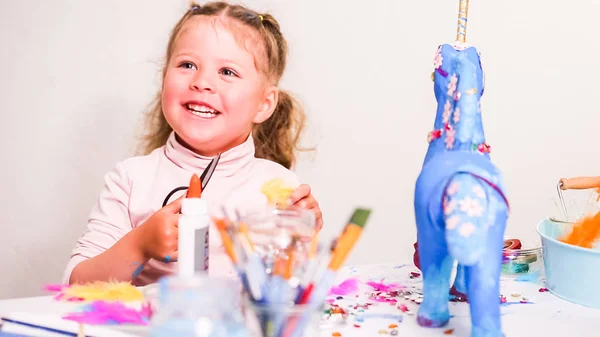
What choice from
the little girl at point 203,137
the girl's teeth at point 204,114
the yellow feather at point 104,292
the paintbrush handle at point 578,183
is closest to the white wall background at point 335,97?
the little girl at point 203,137

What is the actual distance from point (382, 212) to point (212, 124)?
1.59ft

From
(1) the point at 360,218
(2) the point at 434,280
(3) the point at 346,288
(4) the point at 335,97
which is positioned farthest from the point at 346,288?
(4) the point at 335,97

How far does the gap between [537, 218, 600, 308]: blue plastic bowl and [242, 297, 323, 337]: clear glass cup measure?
34 cm

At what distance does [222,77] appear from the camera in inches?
35.3

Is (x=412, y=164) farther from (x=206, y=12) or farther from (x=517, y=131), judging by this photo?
(x=206, y=12)

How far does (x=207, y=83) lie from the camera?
2.86ft

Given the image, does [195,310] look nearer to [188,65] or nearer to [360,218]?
[360,218]

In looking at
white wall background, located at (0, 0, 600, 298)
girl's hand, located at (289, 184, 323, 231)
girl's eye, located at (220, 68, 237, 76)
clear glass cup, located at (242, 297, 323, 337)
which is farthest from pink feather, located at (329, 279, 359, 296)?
white wall background, located at (0, 0, 600, 298)

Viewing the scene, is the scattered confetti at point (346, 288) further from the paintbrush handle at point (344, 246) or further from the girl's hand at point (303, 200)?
the paintbrush handle at point (344, 246)

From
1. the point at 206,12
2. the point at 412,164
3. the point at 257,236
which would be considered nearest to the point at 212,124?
the point at 206,12

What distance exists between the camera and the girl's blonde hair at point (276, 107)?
94cm

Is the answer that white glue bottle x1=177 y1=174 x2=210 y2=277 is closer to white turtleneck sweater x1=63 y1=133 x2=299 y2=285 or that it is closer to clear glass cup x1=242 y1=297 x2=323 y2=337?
clear glass cup x1=242 y1=297 x2=323 y2=337

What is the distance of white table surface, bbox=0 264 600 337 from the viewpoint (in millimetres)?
624

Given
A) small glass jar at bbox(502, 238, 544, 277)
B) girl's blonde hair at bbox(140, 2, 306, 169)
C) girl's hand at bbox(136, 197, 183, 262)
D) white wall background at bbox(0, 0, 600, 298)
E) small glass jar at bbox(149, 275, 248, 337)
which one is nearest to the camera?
small glass jar at bbox(149, 275, 248, 337)
